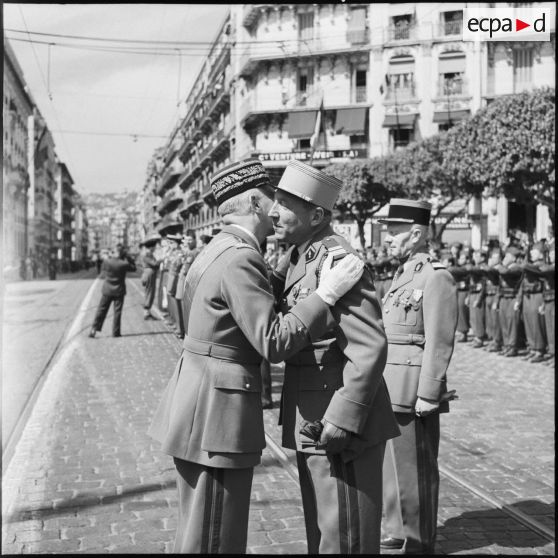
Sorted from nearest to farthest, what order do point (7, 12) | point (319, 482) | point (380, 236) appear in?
point (319, 482), point (7, 12), point (380, 236)

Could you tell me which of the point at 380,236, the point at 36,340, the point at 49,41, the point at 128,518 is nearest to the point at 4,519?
the point at 128,518

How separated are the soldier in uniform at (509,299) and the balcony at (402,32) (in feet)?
46.9

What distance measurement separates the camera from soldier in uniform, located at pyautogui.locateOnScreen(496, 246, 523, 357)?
41.1ft

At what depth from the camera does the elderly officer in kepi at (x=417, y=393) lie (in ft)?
12.8

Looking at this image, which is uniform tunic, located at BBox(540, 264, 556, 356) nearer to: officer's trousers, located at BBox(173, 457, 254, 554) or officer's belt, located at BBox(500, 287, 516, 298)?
officer's belt, located at BBox(500, 287, 516, 298)

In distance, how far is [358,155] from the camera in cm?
3972

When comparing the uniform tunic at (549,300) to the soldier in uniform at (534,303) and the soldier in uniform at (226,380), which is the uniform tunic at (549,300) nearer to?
the soldier in uniform at (534,303)

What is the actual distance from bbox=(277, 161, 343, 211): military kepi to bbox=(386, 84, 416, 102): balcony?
33.7m

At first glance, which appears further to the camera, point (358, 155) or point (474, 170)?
point (358, 155)

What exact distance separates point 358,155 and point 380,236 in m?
4.42

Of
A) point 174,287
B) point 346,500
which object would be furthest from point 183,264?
point 346,500

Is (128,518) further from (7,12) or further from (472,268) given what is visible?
(472,268)

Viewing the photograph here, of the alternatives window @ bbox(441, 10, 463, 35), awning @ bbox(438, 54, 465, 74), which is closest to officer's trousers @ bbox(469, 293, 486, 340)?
window @ bbox(441, 10, 463, 35)

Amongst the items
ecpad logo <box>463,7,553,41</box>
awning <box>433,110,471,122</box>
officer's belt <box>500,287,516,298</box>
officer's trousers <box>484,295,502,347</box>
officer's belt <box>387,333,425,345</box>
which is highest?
awning <box>433,110,471,122</box>
